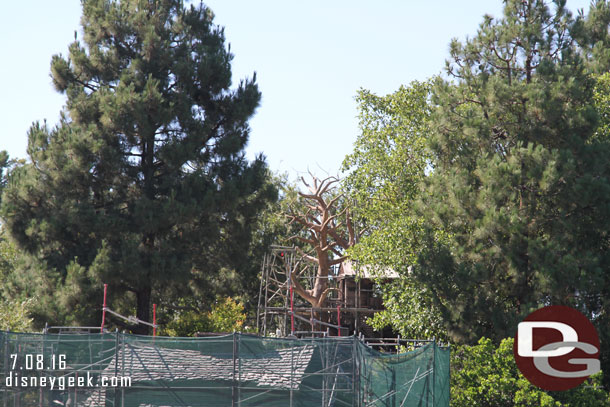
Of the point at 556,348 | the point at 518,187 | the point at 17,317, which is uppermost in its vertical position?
the point at 518,187

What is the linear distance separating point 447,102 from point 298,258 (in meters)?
20.6

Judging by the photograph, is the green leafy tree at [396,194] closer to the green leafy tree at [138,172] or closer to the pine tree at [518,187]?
the pine tree at [518,187]

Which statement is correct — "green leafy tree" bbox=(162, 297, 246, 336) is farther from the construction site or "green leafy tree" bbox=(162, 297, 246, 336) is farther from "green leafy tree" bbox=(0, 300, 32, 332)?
the construction site

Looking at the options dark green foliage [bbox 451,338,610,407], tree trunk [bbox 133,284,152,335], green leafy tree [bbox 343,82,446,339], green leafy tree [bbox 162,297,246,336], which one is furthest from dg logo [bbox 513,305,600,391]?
tree trunk [bbox 133,284,152,335]

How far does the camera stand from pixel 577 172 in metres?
22.0

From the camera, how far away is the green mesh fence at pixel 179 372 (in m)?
16.4

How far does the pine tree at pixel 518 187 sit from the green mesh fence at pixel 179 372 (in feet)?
17.4

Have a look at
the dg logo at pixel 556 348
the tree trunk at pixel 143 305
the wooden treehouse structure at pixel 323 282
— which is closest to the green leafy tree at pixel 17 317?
the tree trunk at pixel 143 305

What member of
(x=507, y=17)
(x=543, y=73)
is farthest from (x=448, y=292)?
(x=507, y=17)

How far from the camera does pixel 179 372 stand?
54.9ft

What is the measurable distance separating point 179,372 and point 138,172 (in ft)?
49.3

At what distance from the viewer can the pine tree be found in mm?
21125

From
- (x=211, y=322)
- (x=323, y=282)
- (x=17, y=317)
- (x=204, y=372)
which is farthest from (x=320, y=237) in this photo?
(x=204, y=372)

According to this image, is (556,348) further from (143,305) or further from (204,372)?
(143,305)
